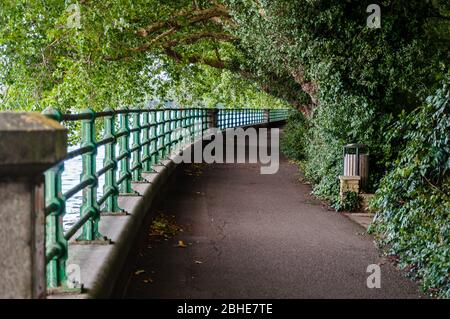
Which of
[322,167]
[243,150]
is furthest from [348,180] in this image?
[243,150]

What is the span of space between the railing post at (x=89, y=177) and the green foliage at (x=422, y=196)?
3.34 meters

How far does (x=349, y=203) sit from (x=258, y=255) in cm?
395

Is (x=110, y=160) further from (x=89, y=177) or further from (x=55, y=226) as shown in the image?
(x=55, y=226)

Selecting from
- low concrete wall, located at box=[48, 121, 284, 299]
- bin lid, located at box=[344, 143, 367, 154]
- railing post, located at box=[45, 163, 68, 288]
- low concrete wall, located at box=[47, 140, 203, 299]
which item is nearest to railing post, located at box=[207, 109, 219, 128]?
bin lid, located at box=[344, 143, 367, 154]

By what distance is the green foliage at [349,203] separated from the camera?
10695 millimetres

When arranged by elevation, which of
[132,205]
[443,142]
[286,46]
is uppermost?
[286,46]

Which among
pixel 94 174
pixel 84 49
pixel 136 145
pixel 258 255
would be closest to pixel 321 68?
pixel 136 145

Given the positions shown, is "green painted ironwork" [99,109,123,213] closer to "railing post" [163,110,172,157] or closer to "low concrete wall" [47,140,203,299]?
"low concrete wall" [47,140,203,299]

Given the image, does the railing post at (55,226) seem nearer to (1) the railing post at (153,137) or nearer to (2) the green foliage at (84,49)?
(1) the railing post at (153,137)

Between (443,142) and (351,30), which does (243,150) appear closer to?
(351,30)

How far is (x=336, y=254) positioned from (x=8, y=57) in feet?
42.0

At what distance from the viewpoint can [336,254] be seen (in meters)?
7.48

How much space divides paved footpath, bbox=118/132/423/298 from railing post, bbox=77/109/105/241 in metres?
0.69

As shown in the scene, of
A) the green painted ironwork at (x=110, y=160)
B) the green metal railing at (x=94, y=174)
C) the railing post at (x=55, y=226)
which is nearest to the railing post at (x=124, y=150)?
the green metal railing at (x=94, y=174)
